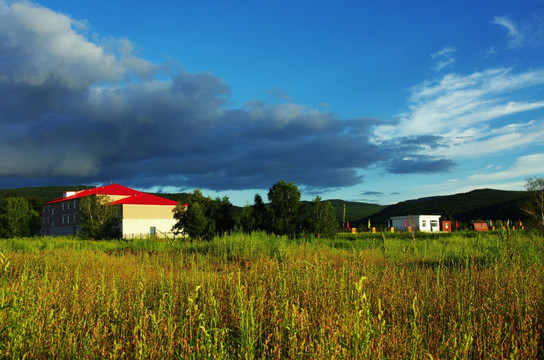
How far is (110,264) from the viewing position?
10.5 meters

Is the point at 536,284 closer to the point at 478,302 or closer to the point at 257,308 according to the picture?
the point at 478,302

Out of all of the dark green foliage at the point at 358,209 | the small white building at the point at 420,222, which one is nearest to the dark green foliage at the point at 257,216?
the small white building at the point at 420,222

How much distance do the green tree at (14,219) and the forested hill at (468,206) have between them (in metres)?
71.3

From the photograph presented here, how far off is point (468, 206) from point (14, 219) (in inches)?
3596

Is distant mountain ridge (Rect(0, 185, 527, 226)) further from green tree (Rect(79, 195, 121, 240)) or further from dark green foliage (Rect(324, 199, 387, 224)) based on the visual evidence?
green tree (Rect(79, 195, 121, 240))

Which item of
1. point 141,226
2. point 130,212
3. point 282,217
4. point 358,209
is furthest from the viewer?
point 358,209

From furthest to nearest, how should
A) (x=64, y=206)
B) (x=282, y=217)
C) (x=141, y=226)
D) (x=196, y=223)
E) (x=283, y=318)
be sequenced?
(x=64, y=206) < (x=141, y=226) < (x=196, y=223) < (x=282, y=217) < (x=283, y=318)

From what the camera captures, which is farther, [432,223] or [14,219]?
[14,219]

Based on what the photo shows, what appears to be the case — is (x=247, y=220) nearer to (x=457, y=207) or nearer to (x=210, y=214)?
(x=210, y=214)

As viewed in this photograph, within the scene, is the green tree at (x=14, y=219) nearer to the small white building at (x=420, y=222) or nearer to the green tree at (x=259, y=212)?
the green tree at (x=259, y=212)

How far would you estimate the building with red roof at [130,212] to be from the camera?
168ft

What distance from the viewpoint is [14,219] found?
56.8m

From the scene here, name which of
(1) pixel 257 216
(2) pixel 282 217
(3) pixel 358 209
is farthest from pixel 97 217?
(3) pixel 358 209

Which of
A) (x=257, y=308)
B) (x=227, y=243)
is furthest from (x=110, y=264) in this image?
(x=257, y=308)
